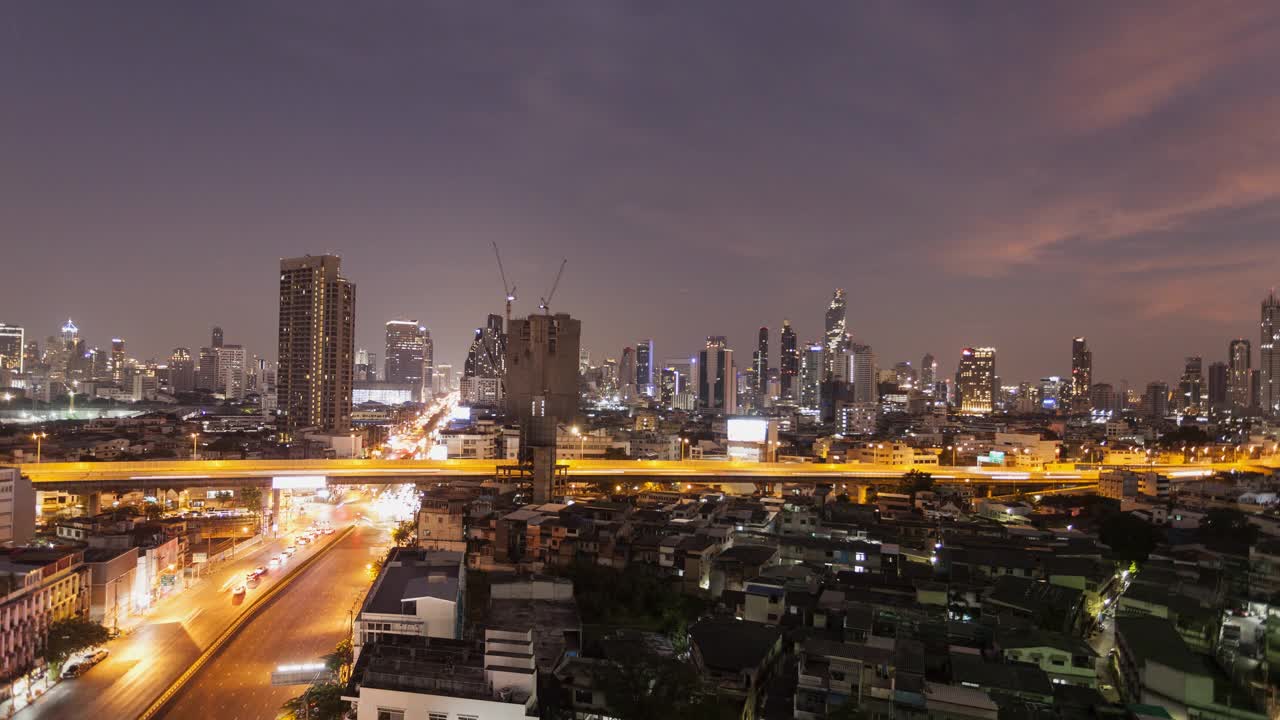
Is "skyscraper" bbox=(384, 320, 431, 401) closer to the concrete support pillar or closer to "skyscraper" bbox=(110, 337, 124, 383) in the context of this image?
"skyscraper" bbox=(110, 337, 124, 383)

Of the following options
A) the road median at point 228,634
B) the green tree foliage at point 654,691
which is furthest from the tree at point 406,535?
the green tree foliage at point 654,691

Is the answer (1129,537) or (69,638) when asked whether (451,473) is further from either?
(1129,537)

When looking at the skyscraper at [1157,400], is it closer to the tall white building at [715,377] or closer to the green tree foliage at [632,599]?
the tall white building at [715,377]

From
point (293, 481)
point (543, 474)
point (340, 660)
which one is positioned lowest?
point (340, 660)

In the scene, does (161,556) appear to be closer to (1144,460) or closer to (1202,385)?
(1144,460)

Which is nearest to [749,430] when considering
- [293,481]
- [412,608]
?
[293,481]

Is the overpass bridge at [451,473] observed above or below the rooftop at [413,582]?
above

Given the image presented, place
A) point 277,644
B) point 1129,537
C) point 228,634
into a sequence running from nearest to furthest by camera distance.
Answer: point 277,644 → point 228,634 → point 1129,537
